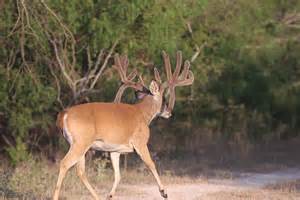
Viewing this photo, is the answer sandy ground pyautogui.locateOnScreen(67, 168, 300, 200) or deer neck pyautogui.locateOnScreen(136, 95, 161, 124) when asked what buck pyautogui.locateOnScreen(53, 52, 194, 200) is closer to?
deer neck pyautogui.locateOnScreen(136, 95, 161, 124)

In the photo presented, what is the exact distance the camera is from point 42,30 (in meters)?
14.9

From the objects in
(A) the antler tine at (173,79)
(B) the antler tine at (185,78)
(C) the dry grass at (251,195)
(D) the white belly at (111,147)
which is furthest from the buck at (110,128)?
(C) the dry grass at (251,195)

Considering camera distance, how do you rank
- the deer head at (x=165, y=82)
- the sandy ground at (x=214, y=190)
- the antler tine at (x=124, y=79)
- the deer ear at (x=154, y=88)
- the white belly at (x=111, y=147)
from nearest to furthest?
the white belly at (x=111, y=147), the deer ear at (x=154, y=88), the deer head at (x=165, y=82), the sandy ground at (x=214, y=190), the antler tine at (x=124, y=79)

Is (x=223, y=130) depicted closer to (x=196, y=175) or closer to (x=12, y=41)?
(x=196, y=175)

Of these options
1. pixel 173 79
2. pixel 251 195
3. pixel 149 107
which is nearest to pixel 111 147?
pixel 149 107

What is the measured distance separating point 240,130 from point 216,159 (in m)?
2.72

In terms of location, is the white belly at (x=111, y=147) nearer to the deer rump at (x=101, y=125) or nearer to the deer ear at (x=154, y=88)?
the deer rump at (x=101, y=125)

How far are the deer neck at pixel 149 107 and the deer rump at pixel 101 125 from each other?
1.09ft

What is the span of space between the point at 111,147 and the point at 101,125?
1.30ft

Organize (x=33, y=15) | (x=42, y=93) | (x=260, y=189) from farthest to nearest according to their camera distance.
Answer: (x=42, y=93), (x=33, y=15), (x=260, y=189)

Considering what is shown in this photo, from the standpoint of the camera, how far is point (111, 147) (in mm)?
10758

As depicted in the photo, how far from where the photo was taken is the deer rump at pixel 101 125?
1029 cm

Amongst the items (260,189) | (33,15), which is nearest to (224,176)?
(260,189)

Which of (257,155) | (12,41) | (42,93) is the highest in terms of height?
(12,41)
